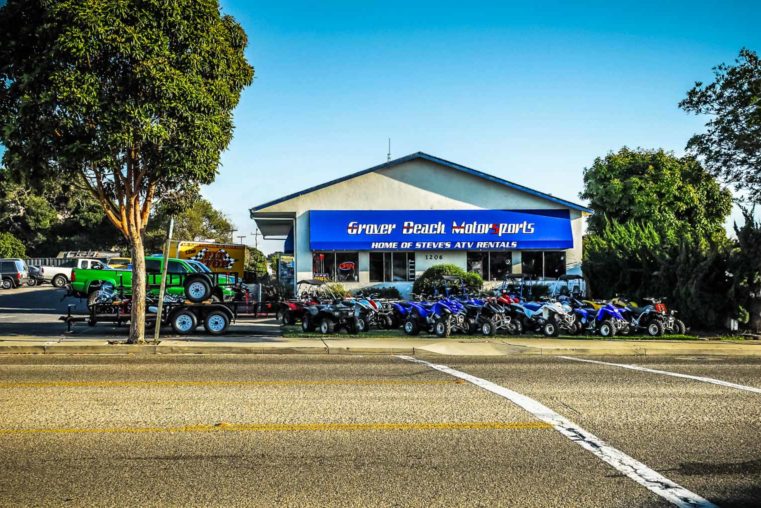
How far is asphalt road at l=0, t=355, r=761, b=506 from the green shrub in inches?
745

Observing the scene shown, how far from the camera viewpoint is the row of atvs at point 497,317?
19734mm

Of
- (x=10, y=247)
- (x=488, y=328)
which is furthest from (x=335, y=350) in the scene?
(x=10, y=247)

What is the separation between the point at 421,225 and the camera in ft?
107

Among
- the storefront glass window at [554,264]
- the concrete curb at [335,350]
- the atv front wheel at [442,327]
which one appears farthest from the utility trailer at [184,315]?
the storefront glass window at [554,264]

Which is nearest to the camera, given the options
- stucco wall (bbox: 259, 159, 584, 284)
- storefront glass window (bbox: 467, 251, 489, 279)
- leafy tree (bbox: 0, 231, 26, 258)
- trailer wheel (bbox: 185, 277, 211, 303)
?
trailer wheel (bbox: 185, 277, 211, 303)

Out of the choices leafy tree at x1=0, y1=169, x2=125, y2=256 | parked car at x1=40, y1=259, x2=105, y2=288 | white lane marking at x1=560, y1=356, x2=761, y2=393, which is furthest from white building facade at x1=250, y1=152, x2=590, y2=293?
leafy tree at x1=0, y1=169, x2=125, y2=256

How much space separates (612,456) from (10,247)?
65.1 meters

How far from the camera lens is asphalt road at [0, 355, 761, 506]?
5.31m

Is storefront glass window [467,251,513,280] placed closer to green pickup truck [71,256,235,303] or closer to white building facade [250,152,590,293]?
white building facade [250,152,590,293]

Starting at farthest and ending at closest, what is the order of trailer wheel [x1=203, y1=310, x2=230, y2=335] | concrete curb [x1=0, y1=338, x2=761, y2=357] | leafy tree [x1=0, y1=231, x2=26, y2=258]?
leafy tree [x1=0, y1=231, x2=26, y2=258], trailer wheel [x1=203, y1=310, x2=230, y2=335], concrete curb [x1=0, y1=338, x2=761, y2=357]

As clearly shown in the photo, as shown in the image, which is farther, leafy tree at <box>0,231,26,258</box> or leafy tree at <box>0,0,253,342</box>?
leafy tree at <box>0,231,26,258</box>

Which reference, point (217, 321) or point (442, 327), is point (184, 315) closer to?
point (217, 321)

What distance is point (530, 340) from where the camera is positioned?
60.5 feet

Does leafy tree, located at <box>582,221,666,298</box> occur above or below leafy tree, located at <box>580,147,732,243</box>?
below
